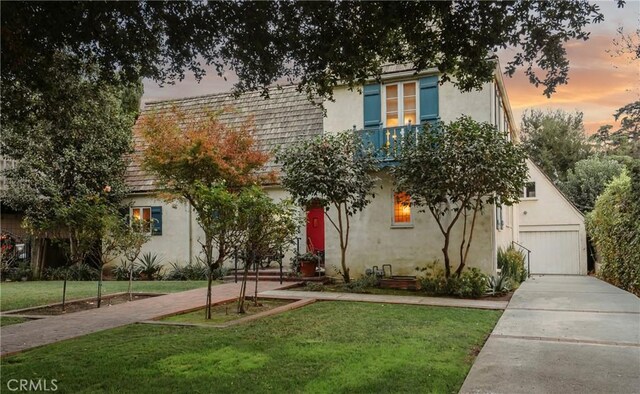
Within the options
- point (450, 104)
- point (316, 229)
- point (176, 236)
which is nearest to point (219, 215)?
point (450, 104)

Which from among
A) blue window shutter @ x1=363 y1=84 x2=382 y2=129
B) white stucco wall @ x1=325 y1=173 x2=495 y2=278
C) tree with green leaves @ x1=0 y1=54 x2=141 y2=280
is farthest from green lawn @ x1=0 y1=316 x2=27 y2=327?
blue window shutter @ x1=363 y1=84 x2=382 y2=129

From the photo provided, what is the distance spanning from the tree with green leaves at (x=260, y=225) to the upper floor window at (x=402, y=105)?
232 inches

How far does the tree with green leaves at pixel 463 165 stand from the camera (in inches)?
426

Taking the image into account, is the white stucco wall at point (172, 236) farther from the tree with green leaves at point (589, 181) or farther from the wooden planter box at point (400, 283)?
the tree with green leaves at point (589, 181)

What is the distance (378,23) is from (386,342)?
4.08 m

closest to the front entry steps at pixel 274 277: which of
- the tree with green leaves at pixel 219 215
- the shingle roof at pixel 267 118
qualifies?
the shingle roof at pixel 267 118

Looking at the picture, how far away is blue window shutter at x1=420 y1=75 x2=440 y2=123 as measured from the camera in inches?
524

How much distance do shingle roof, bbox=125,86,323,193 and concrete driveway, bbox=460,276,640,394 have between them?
→ 9.42m

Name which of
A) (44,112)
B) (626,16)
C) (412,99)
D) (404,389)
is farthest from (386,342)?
(412,99)

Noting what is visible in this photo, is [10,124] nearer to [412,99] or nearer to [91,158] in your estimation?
[412,99]

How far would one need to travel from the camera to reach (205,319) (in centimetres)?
817

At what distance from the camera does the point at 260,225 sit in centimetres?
841

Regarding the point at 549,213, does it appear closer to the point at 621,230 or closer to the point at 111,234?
the point at 621,230

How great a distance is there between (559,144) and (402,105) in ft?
86.0
